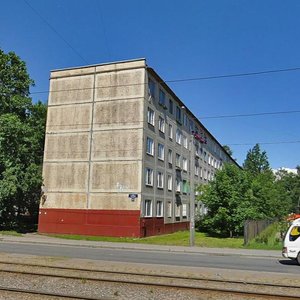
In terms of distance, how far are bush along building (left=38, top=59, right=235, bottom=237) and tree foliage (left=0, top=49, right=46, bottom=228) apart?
178 centimetres

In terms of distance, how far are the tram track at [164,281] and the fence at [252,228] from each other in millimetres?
14480

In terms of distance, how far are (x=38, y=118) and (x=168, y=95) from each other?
12.9 m

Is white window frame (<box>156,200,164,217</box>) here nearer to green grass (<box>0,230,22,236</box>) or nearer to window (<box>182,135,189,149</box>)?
window (<box>182,135,189,149</box>)

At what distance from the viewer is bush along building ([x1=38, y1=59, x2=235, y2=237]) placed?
3091cm

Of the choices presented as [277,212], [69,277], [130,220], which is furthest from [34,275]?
[277,212]

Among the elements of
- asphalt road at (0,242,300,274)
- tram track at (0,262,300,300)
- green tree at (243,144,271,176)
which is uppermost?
green tree at (243,144,271,176)

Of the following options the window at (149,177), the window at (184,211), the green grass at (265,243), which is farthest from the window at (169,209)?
the green grass at (265,243)

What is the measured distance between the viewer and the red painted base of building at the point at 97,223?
1182 inches

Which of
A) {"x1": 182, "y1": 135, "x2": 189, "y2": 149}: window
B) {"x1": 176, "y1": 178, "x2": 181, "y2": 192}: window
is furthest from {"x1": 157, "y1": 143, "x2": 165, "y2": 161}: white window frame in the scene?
{"x1": 182, "y1": 135, "x2": 189, "y2": 149}: window

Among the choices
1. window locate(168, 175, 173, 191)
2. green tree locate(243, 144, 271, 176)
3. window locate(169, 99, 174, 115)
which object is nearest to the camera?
window locate(168, 175, 173, 191)

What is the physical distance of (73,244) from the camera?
24.1m

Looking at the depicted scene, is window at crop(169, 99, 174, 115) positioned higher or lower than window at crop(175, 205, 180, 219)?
higher

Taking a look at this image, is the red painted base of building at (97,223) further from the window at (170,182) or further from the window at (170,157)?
the window at (170,157)

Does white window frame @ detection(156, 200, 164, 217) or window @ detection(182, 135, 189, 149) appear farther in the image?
window @ detection(182, 135, 189, 149)
